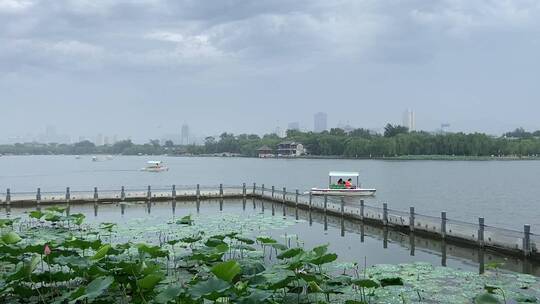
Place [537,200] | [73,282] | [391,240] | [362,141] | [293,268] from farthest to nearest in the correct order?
[362,141] → [537,200] → [391,240] → [73,282] → [293,268]

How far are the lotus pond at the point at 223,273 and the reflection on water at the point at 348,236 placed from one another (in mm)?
184

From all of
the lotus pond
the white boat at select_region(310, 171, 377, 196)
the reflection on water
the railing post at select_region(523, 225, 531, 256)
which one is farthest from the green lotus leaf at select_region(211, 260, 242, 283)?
the white boat at select_region(310, 171, 377, 196)

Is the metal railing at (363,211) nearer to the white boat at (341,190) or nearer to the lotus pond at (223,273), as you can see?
the lotus pond at (223,273)

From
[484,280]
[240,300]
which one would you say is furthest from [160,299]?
[484,280]

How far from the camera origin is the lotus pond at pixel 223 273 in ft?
25.8

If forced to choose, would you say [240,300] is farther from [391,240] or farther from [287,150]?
[287,150]

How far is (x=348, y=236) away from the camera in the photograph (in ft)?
70.7

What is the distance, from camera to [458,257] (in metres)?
17.2

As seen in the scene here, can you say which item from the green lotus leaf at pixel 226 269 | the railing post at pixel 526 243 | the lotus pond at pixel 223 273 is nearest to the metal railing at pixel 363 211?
the railing post at pixel 526 243

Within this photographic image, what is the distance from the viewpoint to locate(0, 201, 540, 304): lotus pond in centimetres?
788

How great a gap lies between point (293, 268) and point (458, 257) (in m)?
10.0

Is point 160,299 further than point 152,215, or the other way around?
point 152,215

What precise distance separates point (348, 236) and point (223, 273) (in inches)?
588

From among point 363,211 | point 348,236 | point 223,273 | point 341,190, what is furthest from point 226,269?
point 341,190
